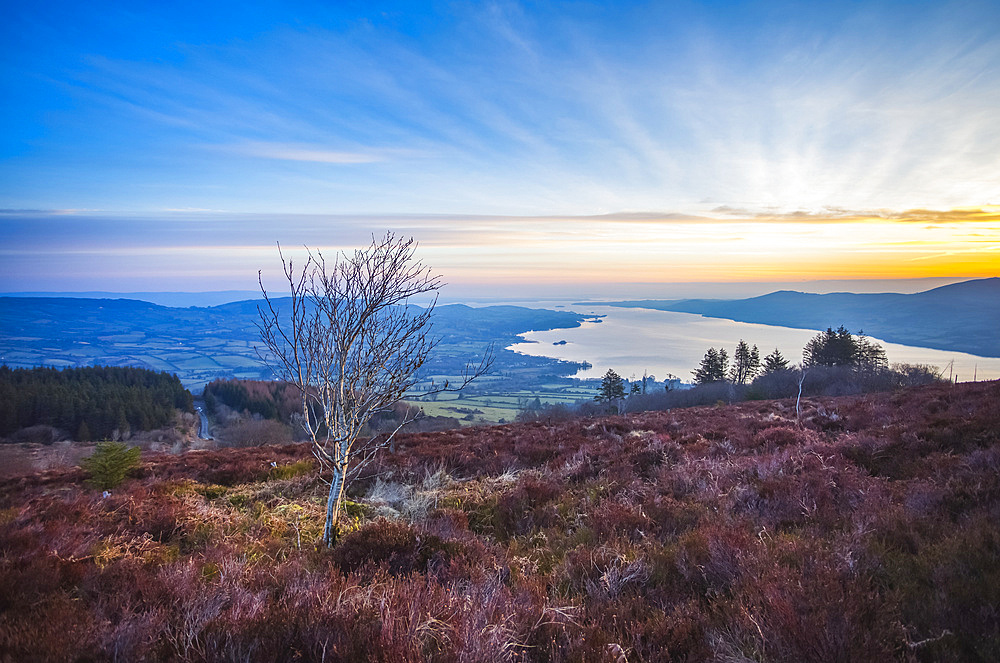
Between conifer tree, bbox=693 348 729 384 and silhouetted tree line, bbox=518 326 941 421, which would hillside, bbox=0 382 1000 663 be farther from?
conifer tree, bbox=693 348 729 384

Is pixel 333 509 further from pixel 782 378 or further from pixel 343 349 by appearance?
pixel 782 378

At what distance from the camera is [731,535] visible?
362cm

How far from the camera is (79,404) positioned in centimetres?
4778

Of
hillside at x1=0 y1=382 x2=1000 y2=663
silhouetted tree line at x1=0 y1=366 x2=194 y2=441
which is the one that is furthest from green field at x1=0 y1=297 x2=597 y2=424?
hillside at x1=0 y1=382 x2=1000 y2=663

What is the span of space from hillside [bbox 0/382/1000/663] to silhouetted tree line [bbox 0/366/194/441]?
55350 millimetres

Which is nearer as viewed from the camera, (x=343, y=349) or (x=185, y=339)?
(x=343, y=349)

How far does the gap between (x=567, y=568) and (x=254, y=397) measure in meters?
72.3

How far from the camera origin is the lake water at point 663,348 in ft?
273

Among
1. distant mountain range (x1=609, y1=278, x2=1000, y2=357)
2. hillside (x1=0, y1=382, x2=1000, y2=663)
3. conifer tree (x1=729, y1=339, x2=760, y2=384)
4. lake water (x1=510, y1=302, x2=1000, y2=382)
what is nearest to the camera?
hillside (x1=0, y1=382, x2=1000, y2=663)

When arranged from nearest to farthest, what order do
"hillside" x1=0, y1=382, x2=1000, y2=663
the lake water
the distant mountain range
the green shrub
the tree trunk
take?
"hillside" x1=0, y1=382, x2=1000, y2=663, the tree trunk, the green shrub, the lake water, the distant mountain range

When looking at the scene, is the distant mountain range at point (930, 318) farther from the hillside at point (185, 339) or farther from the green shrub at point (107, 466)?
the green shrub at point (107, 466)

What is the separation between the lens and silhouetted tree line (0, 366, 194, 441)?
1795 inches

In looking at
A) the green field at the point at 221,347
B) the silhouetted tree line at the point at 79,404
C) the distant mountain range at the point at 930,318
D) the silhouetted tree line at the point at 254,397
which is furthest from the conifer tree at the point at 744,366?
the distant mountain range at the point at 930,318

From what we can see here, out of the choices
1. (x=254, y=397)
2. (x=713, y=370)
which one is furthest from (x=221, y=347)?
(x=713, y=370)
